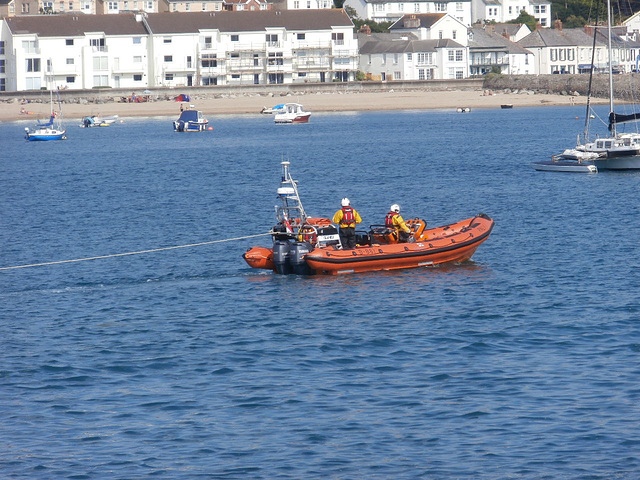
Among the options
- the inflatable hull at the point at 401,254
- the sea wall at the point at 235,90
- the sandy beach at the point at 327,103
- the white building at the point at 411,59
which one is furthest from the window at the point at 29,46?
the inflatable hull at the point at 401,254

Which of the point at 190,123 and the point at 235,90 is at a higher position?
the point at 235,90

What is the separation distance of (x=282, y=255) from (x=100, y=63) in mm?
88381

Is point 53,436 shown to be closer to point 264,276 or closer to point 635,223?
point 264,276

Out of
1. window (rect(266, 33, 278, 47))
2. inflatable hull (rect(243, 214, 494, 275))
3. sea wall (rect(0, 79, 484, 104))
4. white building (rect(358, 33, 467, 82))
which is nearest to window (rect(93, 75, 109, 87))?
sea wall (rect(0, 79, 484, 104))

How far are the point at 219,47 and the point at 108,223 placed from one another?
76.0m

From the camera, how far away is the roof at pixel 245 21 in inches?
4254

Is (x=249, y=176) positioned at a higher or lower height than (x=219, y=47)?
lower

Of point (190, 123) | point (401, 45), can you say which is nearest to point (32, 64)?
point (190, 123)

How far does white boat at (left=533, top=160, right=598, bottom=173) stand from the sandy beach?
5612 cm

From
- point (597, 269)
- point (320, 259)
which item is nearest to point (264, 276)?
point (320, 259)

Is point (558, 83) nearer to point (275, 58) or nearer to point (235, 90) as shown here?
point (275, 58)

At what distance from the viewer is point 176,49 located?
107 metres

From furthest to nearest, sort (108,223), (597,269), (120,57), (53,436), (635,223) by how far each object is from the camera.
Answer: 1. (120,57)
2. (108,223)
3. (635,223)
4. (597,269)
5. (53,436)

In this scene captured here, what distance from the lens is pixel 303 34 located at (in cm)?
11006
